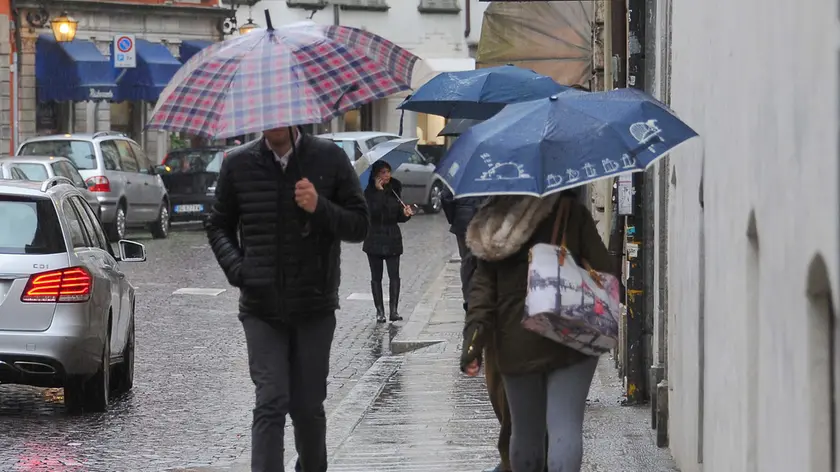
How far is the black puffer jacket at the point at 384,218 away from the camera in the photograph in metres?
15.9

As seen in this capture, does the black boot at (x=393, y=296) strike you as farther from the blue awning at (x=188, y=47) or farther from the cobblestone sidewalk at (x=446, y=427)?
the blue awning at (x=188, y=47)

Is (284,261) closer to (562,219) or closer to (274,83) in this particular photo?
(274,83)

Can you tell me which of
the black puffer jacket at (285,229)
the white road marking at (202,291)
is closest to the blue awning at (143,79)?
the white road marking at (202,291)

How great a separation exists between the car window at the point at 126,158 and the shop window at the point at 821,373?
23339 millimetres

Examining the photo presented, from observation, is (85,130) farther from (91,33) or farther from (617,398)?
(617,398)

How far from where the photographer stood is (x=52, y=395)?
11.3 metres

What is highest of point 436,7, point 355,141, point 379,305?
point 436,7

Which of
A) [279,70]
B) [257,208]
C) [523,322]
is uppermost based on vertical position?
[279,70]

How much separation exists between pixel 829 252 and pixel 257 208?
3.47 meters

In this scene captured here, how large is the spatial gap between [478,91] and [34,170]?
13.3 m

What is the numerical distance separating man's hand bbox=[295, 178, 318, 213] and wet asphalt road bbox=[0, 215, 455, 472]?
272 centimetres

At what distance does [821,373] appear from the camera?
12.1 ft

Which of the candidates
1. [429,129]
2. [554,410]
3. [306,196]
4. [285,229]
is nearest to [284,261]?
[285,229]

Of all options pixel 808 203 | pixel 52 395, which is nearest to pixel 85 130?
pixel 52 395
